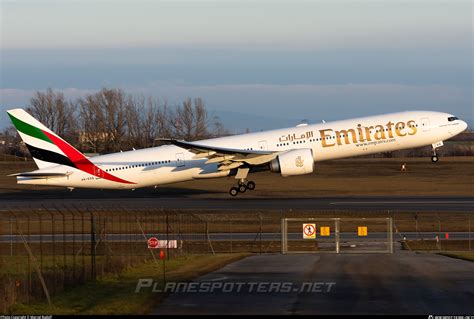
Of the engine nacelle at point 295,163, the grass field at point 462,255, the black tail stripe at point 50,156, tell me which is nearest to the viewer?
the grass field at point 462,255

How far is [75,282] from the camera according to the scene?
25641 mm

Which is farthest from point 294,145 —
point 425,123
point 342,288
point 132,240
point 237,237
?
point 342,288

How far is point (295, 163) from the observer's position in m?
56.1

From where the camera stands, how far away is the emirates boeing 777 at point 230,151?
57.4 meters

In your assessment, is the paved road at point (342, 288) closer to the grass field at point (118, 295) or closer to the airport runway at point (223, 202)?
the grass field at point (118, 295)

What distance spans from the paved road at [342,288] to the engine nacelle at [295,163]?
75.7 ft

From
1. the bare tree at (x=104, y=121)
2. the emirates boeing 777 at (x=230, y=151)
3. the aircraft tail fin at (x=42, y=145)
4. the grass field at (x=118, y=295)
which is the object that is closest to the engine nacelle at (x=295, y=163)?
the emirates boeing 777 at (x=230, y=151)

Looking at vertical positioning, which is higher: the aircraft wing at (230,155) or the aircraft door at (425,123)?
the aircraft door at (425,123)

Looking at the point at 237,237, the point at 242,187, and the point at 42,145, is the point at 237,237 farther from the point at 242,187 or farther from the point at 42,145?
the point at 42,145

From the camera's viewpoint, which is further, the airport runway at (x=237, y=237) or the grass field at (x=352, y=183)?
the grass field at (x=352, y=183)

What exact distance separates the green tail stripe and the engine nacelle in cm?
1544

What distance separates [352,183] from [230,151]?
65.7ft

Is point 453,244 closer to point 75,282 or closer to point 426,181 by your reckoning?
point 75,282

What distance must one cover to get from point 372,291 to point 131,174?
37640 mm
